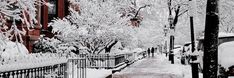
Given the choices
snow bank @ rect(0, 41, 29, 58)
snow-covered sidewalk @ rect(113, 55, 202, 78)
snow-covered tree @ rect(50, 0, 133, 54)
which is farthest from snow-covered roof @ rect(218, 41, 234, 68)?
snow-covered tree @ rect(50, 0, 133, 54)

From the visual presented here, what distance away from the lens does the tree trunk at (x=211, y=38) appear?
965cm

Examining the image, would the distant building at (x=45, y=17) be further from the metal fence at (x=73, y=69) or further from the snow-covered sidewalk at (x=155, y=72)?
the metal fence at (x=73, y=69)

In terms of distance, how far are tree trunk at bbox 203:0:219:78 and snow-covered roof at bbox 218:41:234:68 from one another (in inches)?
88.1

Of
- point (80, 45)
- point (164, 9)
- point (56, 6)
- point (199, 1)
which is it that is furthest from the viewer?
point (164, 9)

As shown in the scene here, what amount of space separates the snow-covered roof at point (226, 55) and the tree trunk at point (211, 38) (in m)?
2.24

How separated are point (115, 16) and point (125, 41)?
2023 mm

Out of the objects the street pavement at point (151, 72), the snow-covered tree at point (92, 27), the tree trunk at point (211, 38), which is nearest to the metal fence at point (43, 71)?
the tree trunk at point (211, 38)

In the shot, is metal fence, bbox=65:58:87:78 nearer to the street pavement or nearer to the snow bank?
the snow bank

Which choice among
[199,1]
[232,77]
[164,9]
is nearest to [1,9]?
[232,77]

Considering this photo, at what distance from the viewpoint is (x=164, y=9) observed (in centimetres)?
3694

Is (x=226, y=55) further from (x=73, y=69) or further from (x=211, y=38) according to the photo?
(x=73, y=69)

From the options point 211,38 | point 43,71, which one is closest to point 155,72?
point 211,38

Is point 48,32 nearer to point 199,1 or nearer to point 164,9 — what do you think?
point 164,9

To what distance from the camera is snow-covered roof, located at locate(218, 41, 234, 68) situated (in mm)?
11977
